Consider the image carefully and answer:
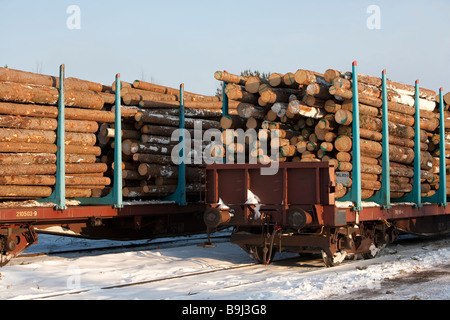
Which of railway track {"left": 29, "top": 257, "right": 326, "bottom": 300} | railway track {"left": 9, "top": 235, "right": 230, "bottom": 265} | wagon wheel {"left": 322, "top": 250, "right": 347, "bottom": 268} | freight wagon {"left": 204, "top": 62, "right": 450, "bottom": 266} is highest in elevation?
freight wagon {"left": 204, "top": 62, "right": 450, "bottom": 266}

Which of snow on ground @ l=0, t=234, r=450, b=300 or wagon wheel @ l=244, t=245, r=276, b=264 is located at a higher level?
wagon wheel @ l=244, t=245, r=276, b=264

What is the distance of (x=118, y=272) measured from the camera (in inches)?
386

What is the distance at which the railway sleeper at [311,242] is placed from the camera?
1014cm

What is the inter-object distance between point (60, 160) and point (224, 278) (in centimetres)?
441

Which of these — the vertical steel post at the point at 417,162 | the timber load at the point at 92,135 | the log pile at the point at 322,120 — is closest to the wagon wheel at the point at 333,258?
the log pile at the point at 322,120

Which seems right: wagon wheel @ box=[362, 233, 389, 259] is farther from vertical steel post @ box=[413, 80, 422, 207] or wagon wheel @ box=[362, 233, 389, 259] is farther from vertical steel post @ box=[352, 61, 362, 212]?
vertical steel post @ box=[352, 61, 362, 212]

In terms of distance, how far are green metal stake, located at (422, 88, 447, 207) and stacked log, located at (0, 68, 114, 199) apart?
7.96 metres

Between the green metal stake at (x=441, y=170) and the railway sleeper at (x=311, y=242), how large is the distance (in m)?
3.55

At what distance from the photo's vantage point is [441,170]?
14.2 m

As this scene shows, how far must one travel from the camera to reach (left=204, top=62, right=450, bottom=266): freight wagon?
32.7ft

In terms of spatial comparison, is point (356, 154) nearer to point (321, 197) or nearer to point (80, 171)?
point (321, 197)

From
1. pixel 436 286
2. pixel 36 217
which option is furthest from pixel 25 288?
pixel 436 286

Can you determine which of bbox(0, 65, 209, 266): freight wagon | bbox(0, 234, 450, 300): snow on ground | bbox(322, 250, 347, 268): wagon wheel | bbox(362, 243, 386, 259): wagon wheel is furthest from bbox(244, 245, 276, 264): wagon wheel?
bbox(362, 243, 386, 259): wagon wheel

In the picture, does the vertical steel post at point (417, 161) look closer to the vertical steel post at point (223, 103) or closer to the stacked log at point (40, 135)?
the vertical steel post at point (223, 103)
